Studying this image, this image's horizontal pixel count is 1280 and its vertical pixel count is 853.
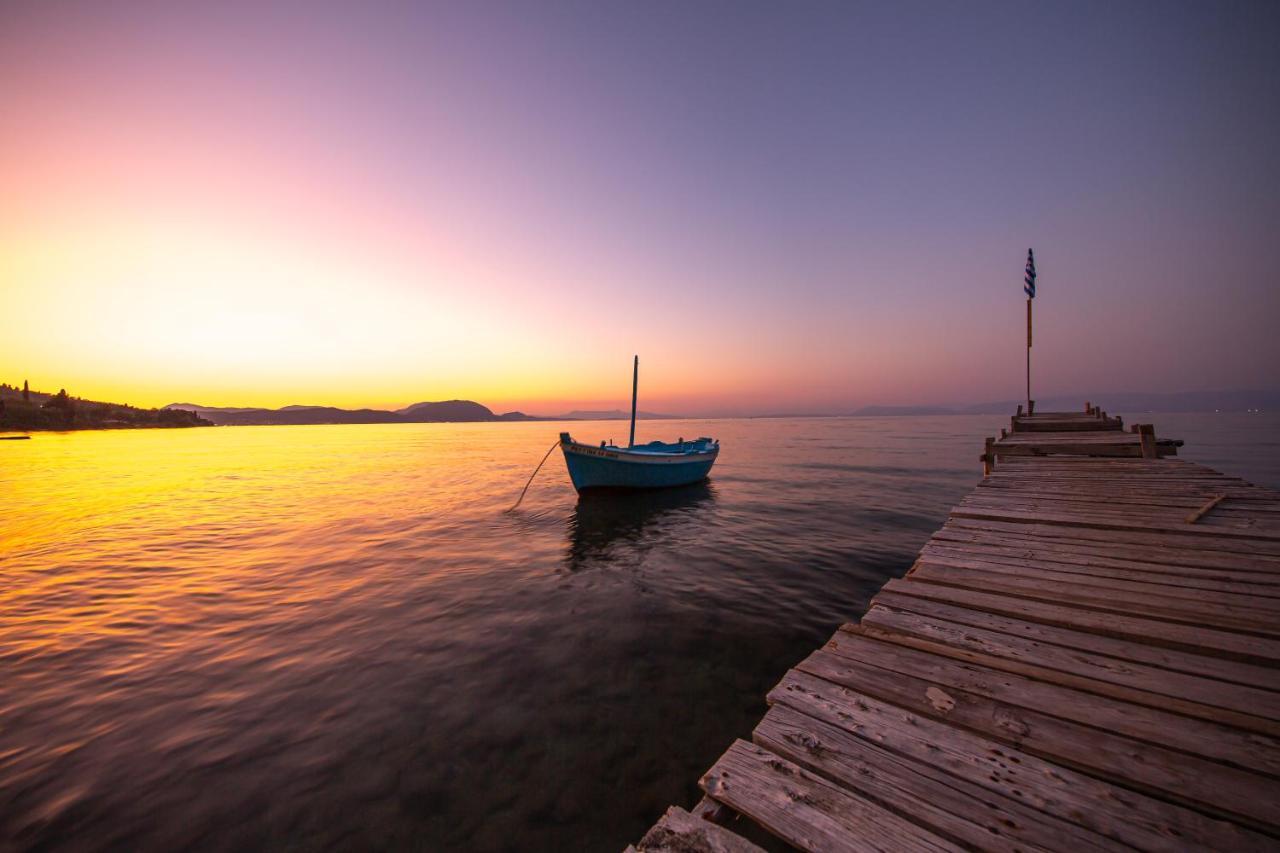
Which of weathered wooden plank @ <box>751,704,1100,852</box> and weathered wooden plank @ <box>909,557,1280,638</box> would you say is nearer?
weathered wooden plank @ <box>751,704,1100,852</box>

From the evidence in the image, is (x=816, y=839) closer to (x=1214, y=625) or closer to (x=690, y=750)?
(x=690, y=750)

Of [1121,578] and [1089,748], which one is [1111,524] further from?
[1089,748]

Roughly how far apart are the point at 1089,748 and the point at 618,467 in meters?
17.9

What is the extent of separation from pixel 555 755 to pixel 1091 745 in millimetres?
4793

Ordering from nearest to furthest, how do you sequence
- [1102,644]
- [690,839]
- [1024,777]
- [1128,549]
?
[690,839] < [1024,777] < [1102,644] < [1128,549]

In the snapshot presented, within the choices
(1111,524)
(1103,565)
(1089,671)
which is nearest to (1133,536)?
(1111,524)

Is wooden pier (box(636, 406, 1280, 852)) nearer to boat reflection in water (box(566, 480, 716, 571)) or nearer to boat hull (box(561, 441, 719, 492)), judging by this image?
boat reflection in water (box(566, 480, 716, 571))

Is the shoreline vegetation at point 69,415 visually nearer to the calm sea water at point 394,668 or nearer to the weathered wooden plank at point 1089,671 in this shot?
the calm sea water at point 394,668

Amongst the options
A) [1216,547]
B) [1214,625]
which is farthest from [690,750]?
[1216,547]

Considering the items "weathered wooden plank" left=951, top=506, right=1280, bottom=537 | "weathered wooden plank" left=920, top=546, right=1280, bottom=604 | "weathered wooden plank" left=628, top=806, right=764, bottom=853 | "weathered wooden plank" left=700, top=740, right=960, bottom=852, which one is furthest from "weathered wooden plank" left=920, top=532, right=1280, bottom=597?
"weathered wooden plank" left=628, top=806, right=764, bottom=853

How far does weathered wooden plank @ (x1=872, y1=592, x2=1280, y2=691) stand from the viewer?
3.18 meters

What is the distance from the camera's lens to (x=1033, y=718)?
291 cm

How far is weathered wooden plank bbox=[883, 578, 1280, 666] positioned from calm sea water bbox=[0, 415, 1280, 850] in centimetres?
288

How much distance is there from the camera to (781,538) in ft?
47.5
